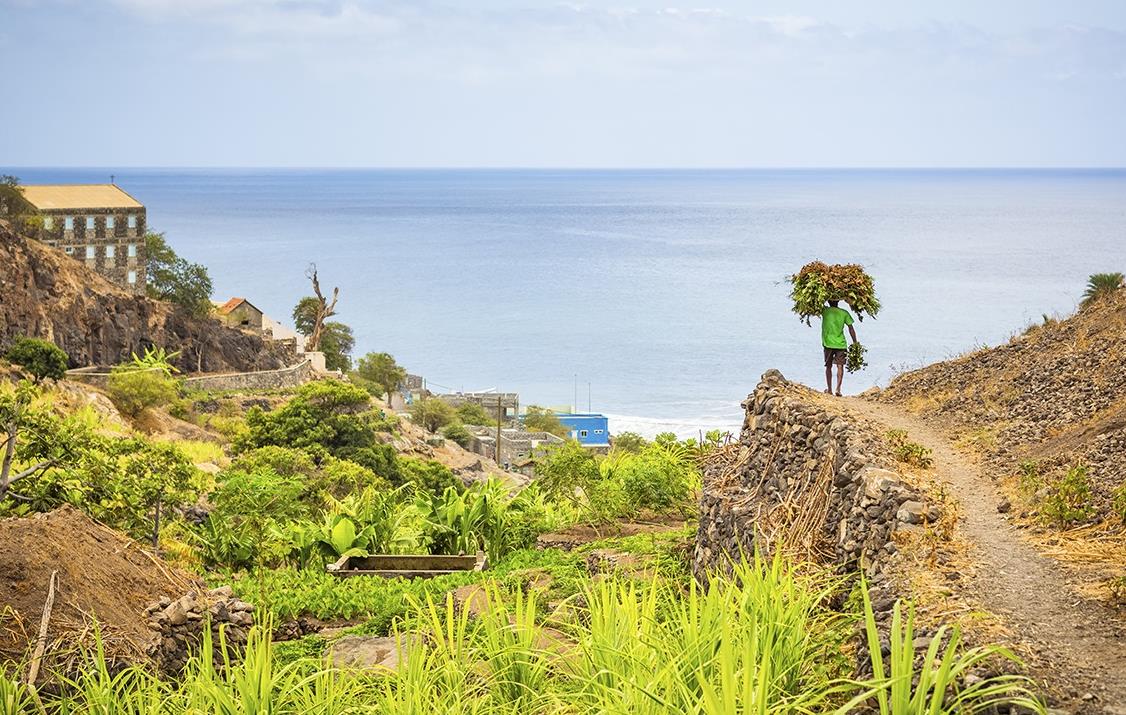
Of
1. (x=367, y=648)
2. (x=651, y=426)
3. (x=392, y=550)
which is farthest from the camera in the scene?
(x=651, y=426)

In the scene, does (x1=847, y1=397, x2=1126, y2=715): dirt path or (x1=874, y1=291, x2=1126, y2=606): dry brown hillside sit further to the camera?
(x1=874, y1=291, x2=1126, y2=606): dry brown hillside

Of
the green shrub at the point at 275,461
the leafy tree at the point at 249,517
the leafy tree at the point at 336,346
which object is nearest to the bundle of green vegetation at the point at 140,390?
the green shrub at the point at 275,461

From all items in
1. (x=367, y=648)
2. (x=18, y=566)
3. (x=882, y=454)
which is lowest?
(x=367, y=648)

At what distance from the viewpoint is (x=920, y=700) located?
4.63 m

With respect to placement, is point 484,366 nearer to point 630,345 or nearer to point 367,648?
point 630,345

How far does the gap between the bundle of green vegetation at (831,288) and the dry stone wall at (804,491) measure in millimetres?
1954

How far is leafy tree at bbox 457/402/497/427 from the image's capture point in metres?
70.1

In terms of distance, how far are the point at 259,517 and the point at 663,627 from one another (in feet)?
36.3

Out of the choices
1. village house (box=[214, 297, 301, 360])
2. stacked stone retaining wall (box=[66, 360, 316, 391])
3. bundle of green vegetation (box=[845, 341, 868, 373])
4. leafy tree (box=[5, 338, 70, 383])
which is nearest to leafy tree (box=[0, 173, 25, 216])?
village house (box=[214, 297, 301, 360])

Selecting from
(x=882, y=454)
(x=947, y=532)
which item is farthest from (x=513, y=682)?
(x=882, y=454)

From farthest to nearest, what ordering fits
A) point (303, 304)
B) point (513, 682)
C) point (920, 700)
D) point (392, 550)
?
point (303, 304), point (392, 550), point (513, 682), point (920, 700)

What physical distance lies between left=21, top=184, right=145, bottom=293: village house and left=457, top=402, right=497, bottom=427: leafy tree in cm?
1980

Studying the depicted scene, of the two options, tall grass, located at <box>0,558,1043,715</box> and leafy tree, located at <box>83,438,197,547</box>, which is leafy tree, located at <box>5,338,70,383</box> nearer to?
leafy tree, located at <box>83,438,197,547</box>

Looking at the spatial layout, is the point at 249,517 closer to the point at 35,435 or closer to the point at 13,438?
the point at 35,435
